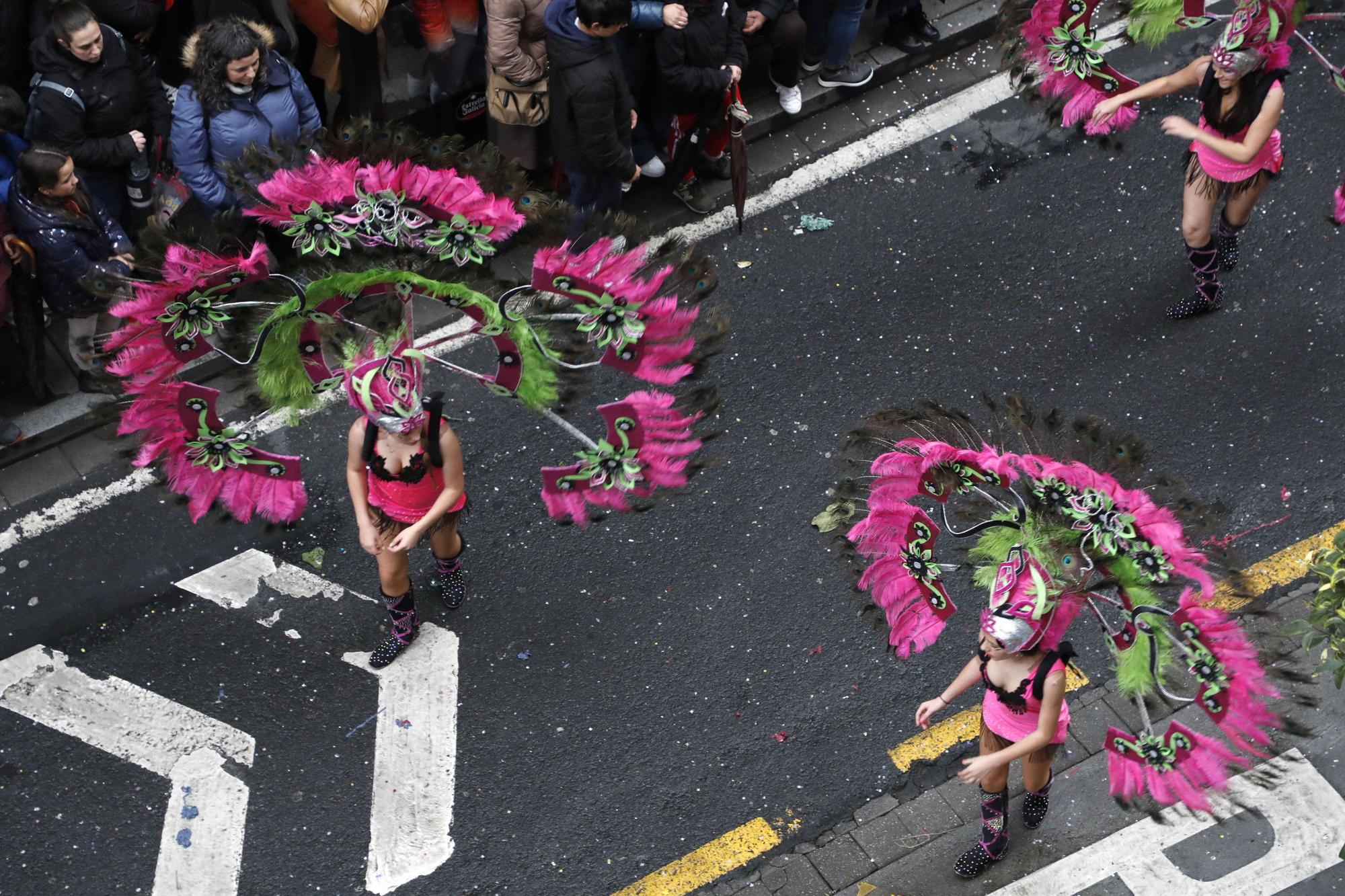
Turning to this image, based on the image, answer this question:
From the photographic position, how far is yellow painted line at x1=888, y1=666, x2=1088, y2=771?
660 cm

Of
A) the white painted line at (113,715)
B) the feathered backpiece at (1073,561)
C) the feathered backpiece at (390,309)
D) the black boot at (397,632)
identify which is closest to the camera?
the feathered backpiece at (1073,561)

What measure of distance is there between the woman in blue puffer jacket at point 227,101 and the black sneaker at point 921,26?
12.3 ft

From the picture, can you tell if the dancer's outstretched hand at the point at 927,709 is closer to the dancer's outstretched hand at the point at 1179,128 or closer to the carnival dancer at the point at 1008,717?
the carnival dancer at the point at 1008,717

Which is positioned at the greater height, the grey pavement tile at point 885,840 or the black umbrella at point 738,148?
the black umbrella at point 738,148

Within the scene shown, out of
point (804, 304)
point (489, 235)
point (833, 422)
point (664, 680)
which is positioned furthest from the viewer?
point (804, 304)

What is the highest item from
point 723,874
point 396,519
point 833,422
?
point 396,519

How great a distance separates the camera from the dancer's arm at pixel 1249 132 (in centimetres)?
731

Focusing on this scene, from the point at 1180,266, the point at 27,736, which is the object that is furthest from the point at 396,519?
the point at 1180,266

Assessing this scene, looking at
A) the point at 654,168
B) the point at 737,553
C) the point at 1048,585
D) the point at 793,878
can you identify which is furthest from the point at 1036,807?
the point at 654,168

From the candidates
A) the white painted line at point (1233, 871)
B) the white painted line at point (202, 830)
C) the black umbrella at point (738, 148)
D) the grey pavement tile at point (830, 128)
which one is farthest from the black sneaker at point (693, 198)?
the white painted line at point (1233, 871)

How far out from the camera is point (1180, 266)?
8.43m

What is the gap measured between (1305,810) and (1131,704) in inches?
30.7

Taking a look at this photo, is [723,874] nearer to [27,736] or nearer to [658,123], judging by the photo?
[27,736]

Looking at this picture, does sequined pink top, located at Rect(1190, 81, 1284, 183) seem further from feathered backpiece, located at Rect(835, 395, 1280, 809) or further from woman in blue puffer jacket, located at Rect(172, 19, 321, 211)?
woman in blue puffer jacket, located at Rect(172, 19, 321, 211)
